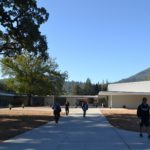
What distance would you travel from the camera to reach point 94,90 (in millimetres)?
156375

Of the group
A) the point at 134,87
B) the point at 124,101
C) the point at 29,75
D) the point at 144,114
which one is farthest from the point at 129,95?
the point at 144,114

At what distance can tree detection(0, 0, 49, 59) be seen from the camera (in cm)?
3691

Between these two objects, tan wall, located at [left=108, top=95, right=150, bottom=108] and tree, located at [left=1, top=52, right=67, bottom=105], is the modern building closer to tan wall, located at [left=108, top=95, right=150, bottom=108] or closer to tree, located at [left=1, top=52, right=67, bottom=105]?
tan wall, located at [left=108, top=95, right=150, bottom=108]

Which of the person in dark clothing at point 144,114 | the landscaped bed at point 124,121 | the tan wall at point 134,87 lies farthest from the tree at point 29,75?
the person in dark clothing at point 144,114

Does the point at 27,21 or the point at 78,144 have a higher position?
the point at 27,21

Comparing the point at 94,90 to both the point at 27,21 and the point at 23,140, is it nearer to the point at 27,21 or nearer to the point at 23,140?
the point at 27,21

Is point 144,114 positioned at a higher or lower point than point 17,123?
higher

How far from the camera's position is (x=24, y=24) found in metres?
37.0

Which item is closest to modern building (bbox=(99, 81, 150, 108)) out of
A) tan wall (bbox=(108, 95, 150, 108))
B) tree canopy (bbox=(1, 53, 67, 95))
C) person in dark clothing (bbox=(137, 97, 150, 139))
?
tan wall (bbox=(108, 95, 150, 108))

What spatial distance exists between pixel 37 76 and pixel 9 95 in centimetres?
1205

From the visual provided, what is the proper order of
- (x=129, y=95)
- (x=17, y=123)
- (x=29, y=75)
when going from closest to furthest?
(x=17, y=123) → (x=129, y=95) → (x=29, y=75)

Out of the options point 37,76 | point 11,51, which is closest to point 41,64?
point 37,76

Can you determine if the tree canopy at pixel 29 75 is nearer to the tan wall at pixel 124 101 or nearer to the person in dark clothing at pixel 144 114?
the tan wall at pixel 124 101

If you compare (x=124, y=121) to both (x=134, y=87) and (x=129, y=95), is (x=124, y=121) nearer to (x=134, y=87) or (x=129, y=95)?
(x=129, y=95)
